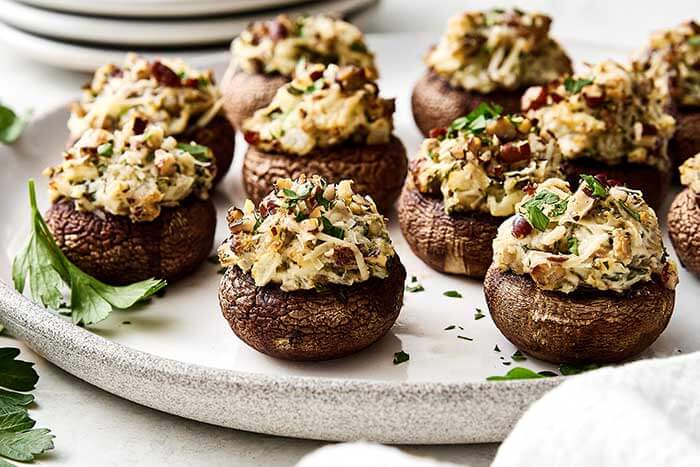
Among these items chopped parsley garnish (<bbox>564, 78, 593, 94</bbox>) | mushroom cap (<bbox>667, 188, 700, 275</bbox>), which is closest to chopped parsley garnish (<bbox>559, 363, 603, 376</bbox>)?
mushroom cap (<bbox>667, 188, 700, 275</bbox>)

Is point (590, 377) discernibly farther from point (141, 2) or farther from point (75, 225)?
point (141, 2)

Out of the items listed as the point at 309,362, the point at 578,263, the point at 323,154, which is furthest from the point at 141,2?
the point at 578,263

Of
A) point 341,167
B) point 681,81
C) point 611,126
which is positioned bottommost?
point 341,167

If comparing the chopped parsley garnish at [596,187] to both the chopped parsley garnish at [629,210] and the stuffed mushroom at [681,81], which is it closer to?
the chopped parsley garnish at [629,210]

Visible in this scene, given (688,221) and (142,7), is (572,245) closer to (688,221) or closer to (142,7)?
(688,221)

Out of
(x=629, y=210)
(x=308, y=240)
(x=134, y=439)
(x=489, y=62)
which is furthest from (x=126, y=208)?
(x=489, y=62)

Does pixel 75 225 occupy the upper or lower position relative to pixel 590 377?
lower
